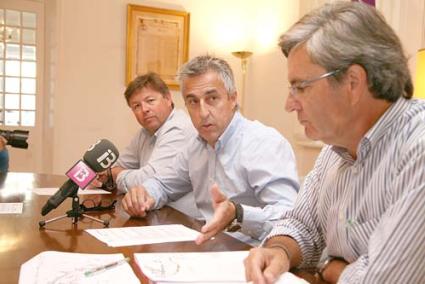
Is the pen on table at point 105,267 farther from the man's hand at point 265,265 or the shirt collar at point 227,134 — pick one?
the shirt collar at point 227,134

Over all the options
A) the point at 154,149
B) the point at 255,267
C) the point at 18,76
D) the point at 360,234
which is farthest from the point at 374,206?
the point at 18,76

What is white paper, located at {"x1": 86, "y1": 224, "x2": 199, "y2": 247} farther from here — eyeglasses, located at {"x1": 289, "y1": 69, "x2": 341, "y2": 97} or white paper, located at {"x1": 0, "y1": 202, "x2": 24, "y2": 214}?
eyeglasses, located at {"x1": 289, "y1": 69, "x2": 341, "y2": 97}

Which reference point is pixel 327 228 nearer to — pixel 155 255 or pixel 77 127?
pixel 155 255

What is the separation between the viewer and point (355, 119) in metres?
0.97

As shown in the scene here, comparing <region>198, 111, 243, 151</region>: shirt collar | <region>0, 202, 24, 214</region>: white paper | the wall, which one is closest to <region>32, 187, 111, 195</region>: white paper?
<region>0, 202, 24, 214</region>: white paper

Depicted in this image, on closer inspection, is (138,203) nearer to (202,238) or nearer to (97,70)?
(202,238)

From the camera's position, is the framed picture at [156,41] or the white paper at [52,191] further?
the framed picture at [156,41]

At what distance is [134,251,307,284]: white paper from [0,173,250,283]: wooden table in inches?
1.4

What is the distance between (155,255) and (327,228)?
0.44 m

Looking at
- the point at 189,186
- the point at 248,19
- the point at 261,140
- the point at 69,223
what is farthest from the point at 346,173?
the point at 248,19

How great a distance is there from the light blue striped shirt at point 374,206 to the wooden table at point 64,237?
21cm

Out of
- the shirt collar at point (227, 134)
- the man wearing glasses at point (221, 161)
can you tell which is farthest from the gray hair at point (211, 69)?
the shirt collar at point (227, 134)

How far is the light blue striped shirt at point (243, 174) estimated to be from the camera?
5.21ft

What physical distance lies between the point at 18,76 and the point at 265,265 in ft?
13.2
